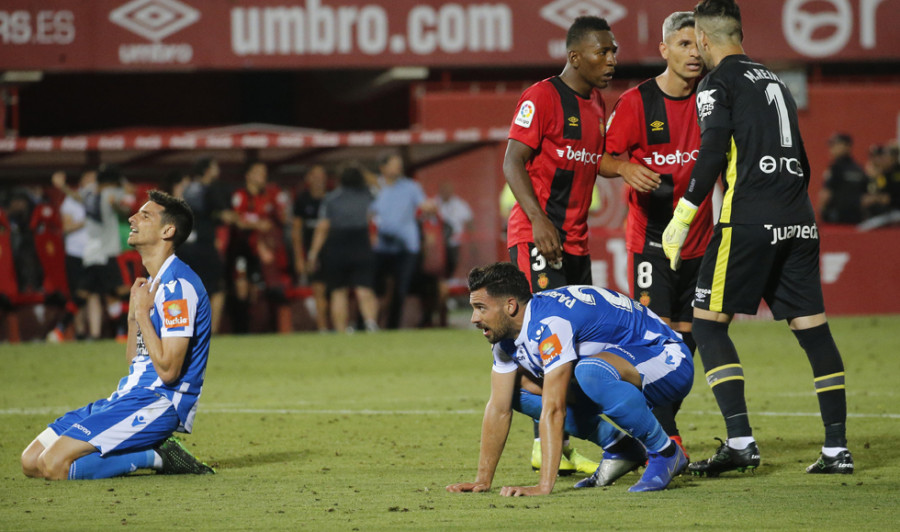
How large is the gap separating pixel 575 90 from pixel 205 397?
181 inches

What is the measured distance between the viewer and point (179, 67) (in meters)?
20.6

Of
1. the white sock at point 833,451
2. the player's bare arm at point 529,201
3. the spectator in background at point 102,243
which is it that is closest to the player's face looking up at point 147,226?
the player's bare arm at point 529,201

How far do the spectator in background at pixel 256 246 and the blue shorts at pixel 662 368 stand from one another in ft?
31.5

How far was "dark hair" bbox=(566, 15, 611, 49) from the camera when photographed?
20.3ft

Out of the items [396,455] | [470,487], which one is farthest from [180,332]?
[470,487]

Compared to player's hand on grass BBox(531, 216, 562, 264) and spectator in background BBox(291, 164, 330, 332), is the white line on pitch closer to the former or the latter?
player's hand on grass BBox(531, 216, 562, 264)

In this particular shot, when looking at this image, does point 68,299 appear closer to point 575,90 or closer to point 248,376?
point 248,376

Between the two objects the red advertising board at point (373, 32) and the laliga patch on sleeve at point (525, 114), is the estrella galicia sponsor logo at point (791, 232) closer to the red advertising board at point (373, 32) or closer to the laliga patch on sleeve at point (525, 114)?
the laliga patch on sleeve at point (525, 114)

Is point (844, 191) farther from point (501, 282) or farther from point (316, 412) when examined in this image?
point (501, 282)

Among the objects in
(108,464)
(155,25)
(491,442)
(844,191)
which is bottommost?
(108,464)

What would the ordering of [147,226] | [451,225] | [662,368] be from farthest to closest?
[451,225], [147,226], [662,368]

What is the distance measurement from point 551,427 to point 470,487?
53 cm

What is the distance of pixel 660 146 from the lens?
6.50 meters

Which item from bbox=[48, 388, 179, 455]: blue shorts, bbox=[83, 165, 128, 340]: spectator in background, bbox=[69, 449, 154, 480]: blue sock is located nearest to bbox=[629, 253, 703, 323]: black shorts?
bbox=[48, 388, 179, 455]: blue shorts
